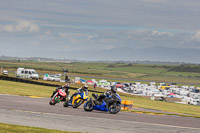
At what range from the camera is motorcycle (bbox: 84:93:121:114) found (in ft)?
66.6

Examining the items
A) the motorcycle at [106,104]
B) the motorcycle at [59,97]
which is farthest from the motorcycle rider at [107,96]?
the motorcycle at [59,97]

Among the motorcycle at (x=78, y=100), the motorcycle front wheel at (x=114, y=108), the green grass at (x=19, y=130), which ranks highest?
the motorcycle at (x=78, y=100)

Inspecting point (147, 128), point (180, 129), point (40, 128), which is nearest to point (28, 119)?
point (40, 128)

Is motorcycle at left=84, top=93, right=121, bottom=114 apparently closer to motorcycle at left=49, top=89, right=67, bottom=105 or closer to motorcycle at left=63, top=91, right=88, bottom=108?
motorcycle at left=63, top=91, right=88, bottom=108

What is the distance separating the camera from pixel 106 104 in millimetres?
20594

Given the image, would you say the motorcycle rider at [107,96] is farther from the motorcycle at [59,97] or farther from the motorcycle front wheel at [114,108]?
the motorcycle at [59,97]

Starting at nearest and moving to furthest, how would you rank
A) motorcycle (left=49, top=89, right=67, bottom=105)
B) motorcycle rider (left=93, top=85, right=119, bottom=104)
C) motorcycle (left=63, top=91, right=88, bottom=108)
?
motorcycle rider (left=93, top=85, right=119, bottom=104) → motorcycle (left=63, top=91, right=88, bottom=108) → motorcycle (left=49, top=89, right=67, bottom=105)

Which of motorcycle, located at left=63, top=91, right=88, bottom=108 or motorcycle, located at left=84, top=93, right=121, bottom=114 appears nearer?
motorcycle, located at left=84, top=93, right=121, bottom=114

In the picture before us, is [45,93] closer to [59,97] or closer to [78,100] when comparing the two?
[59,97]

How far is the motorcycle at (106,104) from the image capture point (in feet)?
66.6

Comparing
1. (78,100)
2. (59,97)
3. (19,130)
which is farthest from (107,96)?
(19,130)

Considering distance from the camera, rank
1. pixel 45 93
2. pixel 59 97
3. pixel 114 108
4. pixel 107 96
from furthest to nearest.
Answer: pixel 45 93
pixel 59 97
pixel 107 96
pixel 114 108

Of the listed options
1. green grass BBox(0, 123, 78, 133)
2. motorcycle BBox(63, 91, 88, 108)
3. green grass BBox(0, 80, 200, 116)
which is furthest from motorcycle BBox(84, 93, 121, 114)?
green grass BBox(0, 80, 200, 116)

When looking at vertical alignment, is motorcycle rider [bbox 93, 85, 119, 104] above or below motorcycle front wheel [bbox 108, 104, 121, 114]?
above
